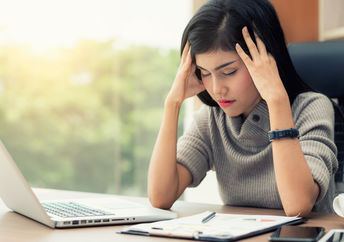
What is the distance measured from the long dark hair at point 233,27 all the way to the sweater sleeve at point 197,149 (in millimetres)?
272

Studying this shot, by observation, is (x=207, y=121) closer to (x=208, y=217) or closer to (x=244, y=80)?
(x=244, y=80)

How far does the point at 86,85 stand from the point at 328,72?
119 inches

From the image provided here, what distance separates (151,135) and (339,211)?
123 inches

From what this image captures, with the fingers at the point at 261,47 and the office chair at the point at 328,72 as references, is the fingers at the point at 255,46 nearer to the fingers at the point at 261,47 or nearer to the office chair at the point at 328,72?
the fingers at the point at 261,47

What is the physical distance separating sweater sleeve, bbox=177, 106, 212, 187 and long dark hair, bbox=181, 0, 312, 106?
27cm

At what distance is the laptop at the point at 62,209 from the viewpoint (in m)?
0.96

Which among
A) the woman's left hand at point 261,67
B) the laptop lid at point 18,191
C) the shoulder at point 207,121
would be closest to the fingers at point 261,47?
the woman's left hand at point 261,67

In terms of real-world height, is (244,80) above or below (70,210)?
above

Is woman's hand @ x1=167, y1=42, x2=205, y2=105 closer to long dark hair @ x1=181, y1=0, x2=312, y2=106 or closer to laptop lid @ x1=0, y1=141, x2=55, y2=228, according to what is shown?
long dark hair @ x1=181, y1=0, x2=312, y2=106

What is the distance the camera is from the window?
13.2 feet

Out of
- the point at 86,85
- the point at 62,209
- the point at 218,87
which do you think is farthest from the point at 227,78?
the point at 86,85

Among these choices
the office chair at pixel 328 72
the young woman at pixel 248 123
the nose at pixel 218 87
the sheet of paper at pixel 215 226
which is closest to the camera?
the sheet of paper at pixel 215 226

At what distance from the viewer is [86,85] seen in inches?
170

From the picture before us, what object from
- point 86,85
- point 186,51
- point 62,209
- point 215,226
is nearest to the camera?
point 215,226
